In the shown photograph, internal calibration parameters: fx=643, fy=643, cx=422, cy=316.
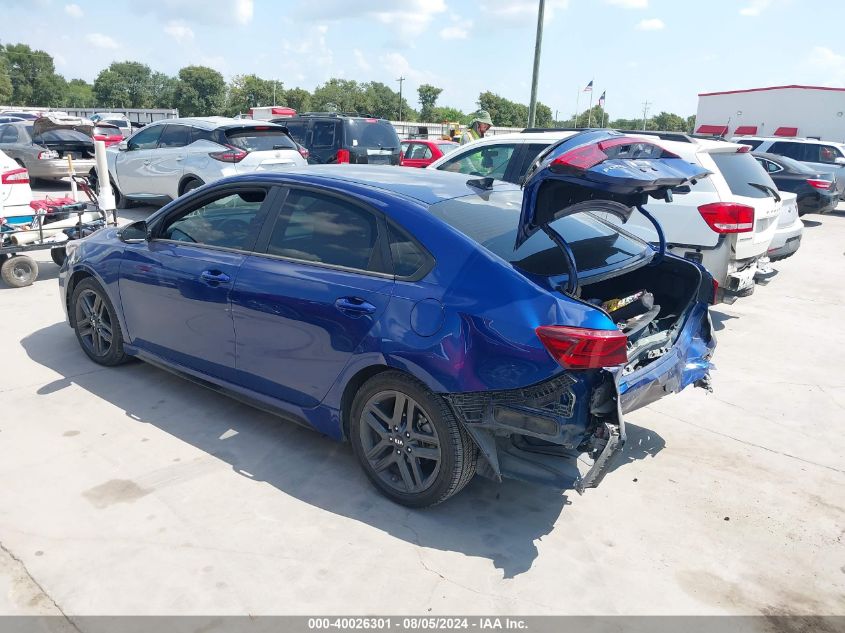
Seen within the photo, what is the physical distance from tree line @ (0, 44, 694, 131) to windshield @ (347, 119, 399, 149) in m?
81.6

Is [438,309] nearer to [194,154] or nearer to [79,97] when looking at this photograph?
[194,154]

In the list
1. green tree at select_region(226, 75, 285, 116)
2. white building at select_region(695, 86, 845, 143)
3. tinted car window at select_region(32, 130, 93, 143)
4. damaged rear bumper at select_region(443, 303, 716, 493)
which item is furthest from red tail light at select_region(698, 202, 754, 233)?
green tree at select_region(226, 75, 285, 116)

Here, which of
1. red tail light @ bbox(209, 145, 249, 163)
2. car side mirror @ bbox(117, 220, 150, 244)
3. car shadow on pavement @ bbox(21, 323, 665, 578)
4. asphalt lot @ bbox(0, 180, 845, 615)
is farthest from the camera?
red tail light @ bbox(209, 145, 249, 163)

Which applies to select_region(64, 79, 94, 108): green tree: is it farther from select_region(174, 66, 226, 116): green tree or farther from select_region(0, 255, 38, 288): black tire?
select_region(0, 255, 38, 288): black tire

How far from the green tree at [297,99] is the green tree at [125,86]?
99.7ft

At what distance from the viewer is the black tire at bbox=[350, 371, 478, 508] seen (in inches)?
122

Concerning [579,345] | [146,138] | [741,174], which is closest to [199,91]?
[146,138]

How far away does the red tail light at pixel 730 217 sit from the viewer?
6.06 meters

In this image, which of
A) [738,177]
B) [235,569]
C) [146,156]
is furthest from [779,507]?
[146,156]

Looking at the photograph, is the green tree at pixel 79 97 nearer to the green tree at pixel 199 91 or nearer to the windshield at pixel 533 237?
the green tree at pixel 199 91

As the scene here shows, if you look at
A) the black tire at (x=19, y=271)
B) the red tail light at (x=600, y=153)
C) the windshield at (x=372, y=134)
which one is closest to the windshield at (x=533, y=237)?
the red tail light at (x=600, y=153)

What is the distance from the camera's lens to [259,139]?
35.6 ft

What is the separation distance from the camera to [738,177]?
21.7 feet

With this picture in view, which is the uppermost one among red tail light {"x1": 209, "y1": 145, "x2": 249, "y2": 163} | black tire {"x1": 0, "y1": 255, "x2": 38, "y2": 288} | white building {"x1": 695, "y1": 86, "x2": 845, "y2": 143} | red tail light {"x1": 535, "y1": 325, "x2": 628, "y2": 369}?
white building {"x1": 695, "y1": 86, "x2": 845, "y2": 143}
